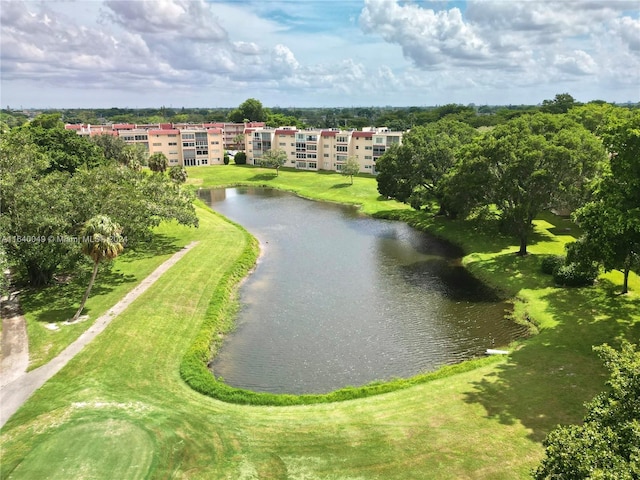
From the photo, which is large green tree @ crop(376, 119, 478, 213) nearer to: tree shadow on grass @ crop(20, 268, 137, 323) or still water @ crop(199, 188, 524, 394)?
still water @ crop(199, 188, 524, 394)

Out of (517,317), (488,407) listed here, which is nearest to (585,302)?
(517,317)

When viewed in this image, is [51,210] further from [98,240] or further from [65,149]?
[65,149]

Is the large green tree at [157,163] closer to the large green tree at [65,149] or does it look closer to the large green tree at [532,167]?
the large green tree at [65,149]

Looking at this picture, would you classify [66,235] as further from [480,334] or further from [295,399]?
[480,334]

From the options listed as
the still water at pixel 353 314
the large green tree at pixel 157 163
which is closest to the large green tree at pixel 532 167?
the still water at pixel 353 314

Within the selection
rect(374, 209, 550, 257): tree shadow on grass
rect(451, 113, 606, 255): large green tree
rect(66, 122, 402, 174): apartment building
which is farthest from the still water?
rect(66, 122, 402, 174): apartment building
